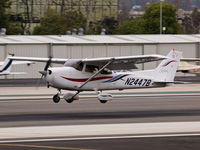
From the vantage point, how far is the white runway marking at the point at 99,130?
15.7m

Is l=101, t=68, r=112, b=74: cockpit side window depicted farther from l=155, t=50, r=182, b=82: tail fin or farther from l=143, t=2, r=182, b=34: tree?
l=143, t=2, r=182, b=34: tree

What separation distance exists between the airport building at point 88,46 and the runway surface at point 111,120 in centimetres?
2138

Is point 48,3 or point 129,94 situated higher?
point 48,3

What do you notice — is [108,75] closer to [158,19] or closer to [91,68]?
[91,68]

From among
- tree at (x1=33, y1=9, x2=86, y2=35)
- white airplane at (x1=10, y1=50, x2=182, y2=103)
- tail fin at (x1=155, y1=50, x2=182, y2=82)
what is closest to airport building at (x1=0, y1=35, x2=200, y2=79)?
white airplane at (x1=10, y1=50, x2=182, y2=103)

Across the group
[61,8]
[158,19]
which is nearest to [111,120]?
[158,19]

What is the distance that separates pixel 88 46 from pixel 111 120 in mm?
31302

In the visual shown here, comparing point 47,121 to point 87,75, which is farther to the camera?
point 87,75

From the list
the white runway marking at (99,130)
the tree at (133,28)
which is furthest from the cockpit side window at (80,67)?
the tree at (133,28)

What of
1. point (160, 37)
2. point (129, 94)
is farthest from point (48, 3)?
point (129, 94)

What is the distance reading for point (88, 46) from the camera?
50.2 meters

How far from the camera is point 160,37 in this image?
53625 mm

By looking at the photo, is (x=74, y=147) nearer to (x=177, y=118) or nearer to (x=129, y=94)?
(x=177, y=118)

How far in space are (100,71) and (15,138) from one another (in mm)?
9489
